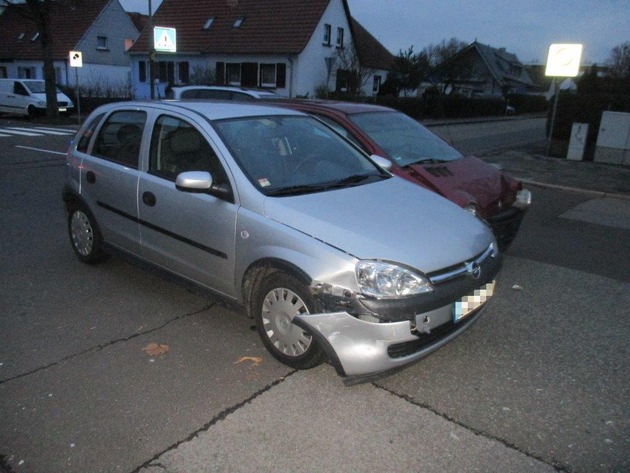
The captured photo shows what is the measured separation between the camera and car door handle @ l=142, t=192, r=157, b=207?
4.36 m

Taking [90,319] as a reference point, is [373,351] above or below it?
above

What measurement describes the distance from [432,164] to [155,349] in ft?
10.9

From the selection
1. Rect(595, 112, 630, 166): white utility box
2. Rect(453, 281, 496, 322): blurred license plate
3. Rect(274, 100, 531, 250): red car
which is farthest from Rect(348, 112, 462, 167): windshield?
Rect(595, 112, 630, 166): white utility box

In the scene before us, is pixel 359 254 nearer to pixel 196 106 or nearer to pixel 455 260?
pixel 455 260

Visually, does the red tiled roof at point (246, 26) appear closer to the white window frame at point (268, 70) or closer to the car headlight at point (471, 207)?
the white window frame at point (268, 70)

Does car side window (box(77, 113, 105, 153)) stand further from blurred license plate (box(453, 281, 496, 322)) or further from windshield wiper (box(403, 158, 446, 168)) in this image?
blurred license plate (box(453, 281, 496, 322))

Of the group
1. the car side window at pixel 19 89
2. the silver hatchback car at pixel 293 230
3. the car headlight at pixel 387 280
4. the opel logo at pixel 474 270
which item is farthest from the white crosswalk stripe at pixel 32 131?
the opel logo at pixel 474 270

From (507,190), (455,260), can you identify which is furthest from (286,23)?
(455,260)

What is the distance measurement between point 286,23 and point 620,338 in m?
33.6

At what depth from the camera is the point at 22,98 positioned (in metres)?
24.8

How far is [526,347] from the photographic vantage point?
4039 mm

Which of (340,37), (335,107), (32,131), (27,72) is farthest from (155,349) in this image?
(27,72)

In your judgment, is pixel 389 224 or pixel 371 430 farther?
pixel 389 224

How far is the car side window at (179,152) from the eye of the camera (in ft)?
13.2
